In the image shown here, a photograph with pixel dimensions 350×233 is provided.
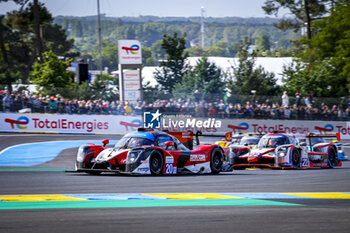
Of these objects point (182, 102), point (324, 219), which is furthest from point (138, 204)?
point (182, 102)

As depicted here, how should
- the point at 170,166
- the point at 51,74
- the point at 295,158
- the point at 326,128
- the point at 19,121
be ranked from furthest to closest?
the point at 51,74
the point at 326,128
the point at 19,121
the point at 295,158
the point at 170,166

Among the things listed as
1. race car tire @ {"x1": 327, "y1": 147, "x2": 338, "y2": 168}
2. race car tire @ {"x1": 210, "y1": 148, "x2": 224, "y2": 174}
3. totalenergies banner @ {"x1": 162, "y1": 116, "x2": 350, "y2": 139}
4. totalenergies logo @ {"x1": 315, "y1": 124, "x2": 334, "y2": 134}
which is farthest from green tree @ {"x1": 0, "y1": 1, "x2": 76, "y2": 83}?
race car tire @ {"x1": 210, "y1": 148, "x2": 224, "y2": 174}

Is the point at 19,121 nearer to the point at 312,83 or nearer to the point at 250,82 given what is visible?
the point at 250,82

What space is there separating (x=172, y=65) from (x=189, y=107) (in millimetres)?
22261

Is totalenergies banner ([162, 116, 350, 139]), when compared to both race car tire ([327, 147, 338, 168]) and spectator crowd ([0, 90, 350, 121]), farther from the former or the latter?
race car tire ([327, 147, 338, 168])

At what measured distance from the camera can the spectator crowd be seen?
3028cm

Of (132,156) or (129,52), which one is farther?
(129,52)

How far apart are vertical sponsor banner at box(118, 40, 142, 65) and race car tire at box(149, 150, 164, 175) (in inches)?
1169

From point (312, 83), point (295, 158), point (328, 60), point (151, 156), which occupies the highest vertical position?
point (328, 60)

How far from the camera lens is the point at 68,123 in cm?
3108

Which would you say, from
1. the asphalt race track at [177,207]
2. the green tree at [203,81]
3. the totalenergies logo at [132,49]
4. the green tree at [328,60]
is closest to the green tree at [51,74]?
the totalenergies logo at [132,49]

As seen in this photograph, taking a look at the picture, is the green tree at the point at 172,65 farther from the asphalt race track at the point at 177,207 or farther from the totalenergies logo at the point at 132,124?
the asphalt race track at the point at 177,207

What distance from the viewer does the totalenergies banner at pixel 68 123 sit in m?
30.4

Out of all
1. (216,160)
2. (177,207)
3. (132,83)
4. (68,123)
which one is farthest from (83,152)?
(132,83)
